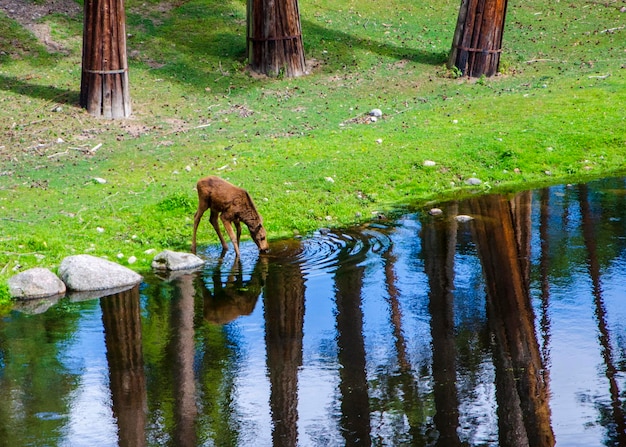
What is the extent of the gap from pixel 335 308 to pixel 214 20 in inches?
640

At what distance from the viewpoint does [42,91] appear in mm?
20766

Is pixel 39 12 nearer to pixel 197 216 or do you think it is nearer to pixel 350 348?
pixel 197 216

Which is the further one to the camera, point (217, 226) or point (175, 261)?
point (217, 226)

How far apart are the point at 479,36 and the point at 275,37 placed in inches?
203

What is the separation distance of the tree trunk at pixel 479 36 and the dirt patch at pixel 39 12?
10324 millimetres

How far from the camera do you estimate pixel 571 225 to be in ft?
49.6

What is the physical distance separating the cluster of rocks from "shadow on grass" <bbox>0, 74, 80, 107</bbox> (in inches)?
323

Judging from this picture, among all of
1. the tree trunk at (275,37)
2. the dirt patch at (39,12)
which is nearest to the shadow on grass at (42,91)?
the dirt patch at (39,12)

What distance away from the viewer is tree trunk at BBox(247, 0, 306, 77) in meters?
22.8

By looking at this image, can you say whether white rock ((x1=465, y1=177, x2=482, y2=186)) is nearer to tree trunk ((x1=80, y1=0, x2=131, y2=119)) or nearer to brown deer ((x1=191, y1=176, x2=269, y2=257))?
brown deer ((x1=191, y1=176, x2=269, y2=257))

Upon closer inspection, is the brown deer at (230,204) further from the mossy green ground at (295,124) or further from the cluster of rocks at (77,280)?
the cluster of rocks at (77,280)

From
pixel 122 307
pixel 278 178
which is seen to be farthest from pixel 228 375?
pixel 278 178

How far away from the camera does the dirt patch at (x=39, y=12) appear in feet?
77.9

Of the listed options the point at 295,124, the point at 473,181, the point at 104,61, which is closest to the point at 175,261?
the point at 473,181
